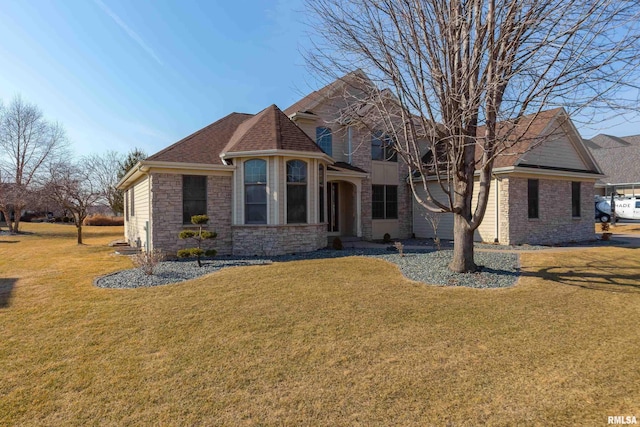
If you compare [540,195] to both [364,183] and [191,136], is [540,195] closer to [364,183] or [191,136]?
[364,183]

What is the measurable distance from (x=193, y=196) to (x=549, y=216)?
587 inches

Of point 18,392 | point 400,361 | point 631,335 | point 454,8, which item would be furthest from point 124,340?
point 454,8

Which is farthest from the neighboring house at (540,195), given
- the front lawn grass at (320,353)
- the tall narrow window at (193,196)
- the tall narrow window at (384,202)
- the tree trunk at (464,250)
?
the tall narrow window at (193,196)

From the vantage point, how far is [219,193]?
40.5 ft

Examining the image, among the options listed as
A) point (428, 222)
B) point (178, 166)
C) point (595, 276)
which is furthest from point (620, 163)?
point (178, 166)

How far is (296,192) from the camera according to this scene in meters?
12.3

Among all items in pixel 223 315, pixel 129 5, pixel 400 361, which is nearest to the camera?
pixel 400 361

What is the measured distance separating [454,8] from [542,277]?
21.3 feet

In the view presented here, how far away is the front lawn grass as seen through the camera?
10.9ft

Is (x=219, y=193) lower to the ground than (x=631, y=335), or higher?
higher

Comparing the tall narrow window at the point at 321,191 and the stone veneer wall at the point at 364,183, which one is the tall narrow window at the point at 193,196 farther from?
the stone veneer wall at the point at 364,183

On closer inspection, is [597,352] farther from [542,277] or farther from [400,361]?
[542,277]

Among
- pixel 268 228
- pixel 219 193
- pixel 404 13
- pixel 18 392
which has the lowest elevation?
pixel 18 392
